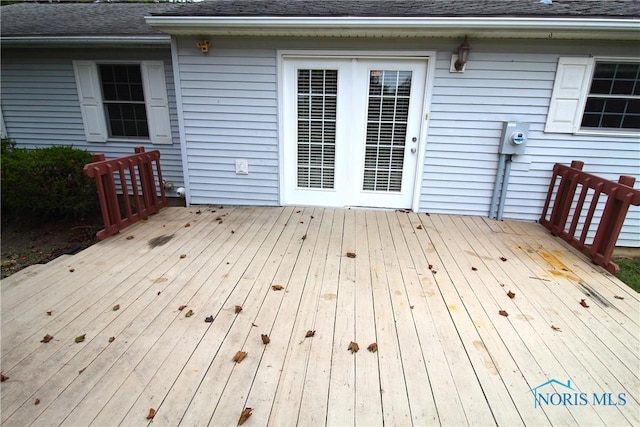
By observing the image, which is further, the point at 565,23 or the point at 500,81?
the point at 500,81

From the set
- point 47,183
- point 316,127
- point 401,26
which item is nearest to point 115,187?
point 47,183

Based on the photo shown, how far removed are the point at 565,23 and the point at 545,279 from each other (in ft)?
8.49

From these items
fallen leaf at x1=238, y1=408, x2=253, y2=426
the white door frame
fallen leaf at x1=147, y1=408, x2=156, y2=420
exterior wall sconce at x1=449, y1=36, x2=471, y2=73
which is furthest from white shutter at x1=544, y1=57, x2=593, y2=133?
fallen leaf at x1=147, y1=408, x2=156, y2=420

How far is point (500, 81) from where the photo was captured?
383cm

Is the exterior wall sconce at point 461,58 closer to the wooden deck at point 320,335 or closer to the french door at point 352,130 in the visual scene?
the french door at point 352,130

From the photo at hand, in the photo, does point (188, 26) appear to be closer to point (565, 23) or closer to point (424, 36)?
point (424, 36)

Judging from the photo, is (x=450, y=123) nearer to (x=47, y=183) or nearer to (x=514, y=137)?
(x=514, y=137)

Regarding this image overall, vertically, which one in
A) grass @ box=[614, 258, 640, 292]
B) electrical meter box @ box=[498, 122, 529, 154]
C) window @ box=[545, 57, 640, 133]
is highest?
window @ box=[545, 57, 640, 133]

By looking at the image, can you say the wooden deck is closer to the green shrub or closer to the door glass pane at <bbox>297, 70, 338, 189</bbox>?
the door glass pane at <bbox>297, 70, 338, 189</bbox>

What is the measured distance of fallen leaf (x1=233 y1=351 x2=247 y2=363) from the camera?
5.98 ft

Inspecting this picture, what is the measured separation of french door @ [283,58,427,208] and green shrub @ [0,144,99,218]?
2747 mm

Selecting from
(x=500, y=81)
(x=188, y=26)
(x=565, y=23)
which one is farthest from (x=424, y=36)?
(x=188, y=26)

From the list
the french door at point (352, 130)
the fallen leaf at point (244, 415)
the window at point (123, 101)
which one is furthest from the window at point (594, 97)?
the window at point (123, 101)

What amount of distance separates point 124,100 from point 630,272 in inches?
285
